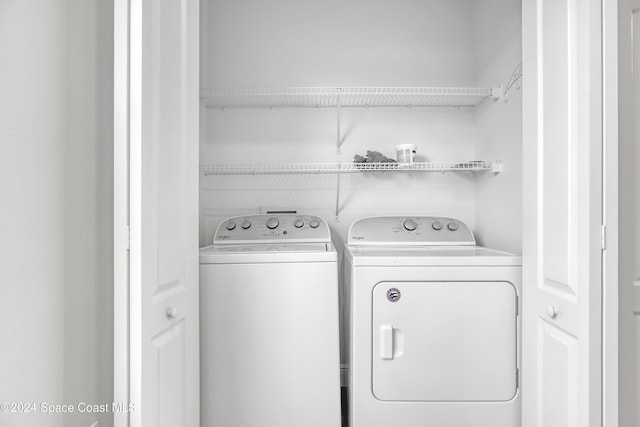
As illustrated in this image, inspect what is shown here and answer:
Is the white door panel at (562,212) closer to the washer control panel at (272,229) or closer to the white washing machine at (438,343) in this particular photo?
the white washing machine at (438,343)

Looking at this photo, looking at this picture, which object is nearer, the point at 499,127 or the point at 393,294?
the point at 393,294

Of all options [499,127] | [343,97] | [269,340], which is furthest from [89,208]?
[499,127]

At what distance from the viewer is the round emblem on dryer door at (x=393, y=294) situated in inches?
55.4

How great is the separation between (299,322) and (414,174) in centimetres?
130

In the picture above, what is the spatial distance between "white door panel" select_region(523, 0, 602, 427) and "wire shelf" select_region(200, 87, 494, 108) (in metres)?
0.72

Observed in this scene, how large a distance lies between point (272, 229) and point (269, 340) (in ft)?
2.38

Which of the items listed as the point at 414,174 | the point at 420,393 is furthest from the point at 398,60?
the point at 420,393

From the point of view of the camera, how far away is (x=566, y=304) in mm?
1037

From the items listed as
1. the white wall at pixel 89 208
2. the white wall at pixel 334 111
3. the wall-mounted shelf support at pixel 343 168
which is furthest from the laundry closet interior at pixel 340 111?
the white wall at pixel 89 208

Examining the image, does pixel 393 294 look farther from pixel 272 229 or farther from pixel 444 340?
pixel 272 229

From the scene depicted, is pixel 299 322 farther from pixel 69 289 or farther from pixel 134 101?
pixel 134 101

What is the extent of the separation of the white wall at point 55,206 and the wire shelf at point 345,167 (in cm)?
99

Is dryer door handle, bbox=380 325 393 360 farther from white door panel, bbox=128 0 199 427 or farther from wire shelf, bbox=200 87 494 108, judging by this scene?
wire shelf, bbox=200 87 494 108

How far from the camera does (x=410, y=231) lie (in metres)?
1.95
